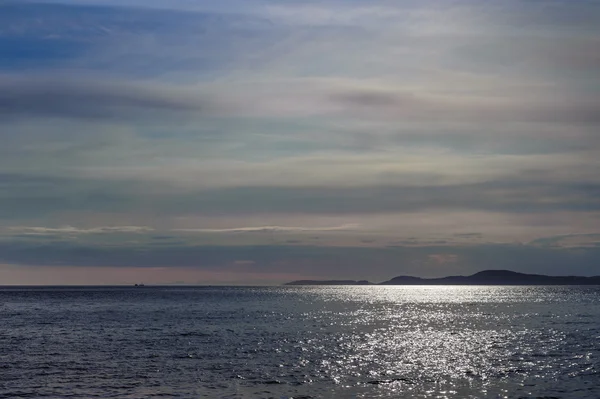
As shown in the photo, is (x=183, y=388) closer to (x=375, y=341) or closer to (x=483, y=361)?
(x=483, y=361)

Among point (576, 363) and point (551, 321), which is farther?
point (551, 321)

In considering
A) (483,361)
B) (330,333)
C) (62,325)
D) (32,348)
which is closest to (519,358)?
(483,361)

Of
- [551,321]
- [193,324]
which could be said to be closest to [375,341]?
[193,324]

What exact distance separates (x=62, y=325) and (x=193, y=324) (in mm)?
19866

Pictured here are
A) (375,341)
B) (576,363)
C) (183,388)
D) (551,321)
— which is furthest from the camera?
(551,321)

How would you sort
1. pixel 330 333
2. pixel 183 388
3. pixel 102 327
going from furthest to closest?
pixel 102 327 → pixel 330 333 → pixel 183 388

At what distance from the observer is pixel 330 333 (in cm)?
9431

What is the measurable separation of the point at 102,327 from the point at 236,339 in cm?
2858

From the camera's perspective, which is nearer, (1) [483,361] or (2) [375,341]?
(1) [483,361]

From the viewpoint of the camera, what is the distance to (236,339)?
84875 mm

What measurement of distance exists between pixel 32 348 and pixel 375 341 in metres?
38.8

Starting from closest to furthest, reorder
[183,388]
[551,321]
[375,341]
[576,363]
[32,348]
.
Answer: [183,388]
[576,363]
[32,348]
[375,341]
[551,321]

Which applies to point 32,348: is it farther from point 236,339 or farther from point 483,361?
point 483,361

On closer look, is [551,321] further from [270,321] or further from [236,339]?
[236,339]
